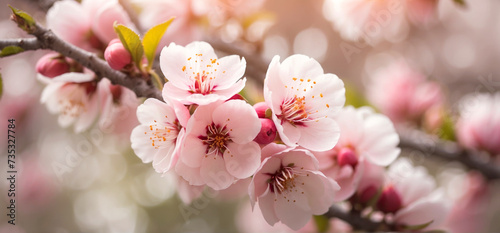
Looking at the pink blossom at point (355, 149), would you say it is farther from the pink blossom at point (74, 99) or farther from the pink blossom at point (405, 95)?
the pink blossom at point (405, 95)

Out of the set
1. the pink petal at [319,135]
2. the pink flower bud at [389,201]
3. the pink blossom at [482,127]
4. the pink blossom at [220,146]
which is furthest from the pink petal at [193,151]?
the pink blossom at [482,127]

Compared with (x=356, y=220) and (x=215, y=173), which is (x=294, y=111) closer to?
(x=215, y=173)

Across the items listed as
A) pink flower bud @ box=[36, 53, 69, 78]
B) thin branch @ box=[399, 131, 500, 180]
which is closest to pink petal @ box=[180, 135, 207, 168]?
pink flower bud @ box=[36, 53, 69, 78]

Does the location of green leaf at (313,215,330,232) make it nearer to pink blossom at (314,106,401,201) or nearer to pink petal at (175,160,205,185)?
pink blossom at (314,106,401,201)

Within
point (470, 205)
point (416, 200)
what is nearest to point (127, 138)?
point (416, 200)

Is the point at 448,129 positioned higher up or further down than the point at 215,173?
further down

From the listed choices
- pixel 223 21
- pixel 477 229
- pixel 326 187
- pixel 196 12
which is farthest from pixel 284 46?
pixel 326 187
